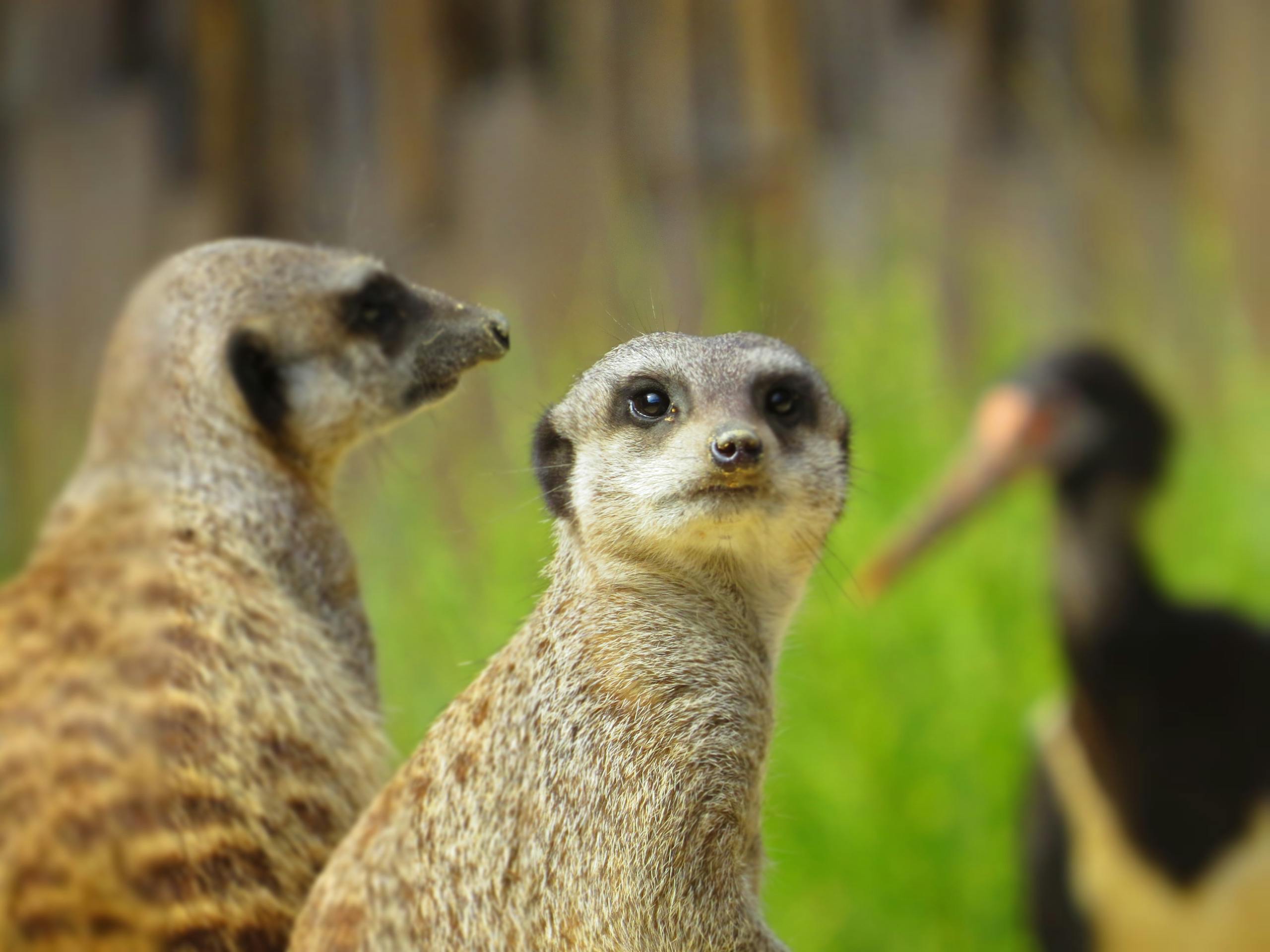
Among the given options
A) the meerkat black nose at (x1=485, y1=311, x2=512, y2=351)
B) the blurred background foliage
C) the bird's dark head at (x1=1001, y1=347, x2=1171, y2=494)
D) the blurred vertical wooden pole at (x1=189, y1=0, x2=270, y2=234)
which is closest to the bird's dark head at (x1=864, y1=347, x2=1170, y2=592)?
the bird's dark head at (x1=1001, y1=347, x2=1171, y2=494)

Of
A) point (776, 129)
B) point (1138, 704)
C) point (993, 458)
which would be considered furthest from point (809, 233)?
point (1138, 704)

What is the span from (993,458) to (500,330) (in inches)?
63.2

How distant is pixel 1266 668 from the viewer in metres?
2.18

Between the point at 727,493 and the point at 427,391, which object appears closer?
the point at 727,493

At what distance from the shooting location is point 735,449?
78cm

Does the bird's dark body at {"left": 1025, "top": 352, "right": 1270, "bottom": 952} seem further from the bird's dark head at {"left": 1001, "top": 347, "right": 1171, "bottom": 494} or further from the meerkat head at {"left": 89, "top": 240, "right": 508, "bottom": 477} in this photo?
the meerkat head at {"left": 89, "top": 240, "right": 508, "bottom": 477}

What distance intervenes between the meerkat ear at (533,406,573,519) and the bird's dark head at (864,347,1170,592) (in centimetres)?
149

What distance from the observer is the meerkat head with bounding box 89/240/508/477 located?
1041 millimetres

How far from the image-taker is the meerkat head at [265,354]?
41.0 inches

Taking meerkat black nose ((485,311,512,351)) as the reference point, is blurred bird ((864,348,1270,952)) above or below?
below

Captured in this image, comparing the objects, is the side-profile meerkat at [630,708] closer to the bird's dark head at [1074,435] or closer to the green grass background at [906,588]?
the green grass background at [906,588]

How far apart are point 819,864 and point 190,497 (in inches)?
54.2

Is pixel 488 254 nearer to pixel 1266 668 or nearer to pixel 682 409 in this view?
pixel 1266 668

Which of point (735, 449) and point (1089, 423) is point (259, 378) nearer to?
point (735, 449)
